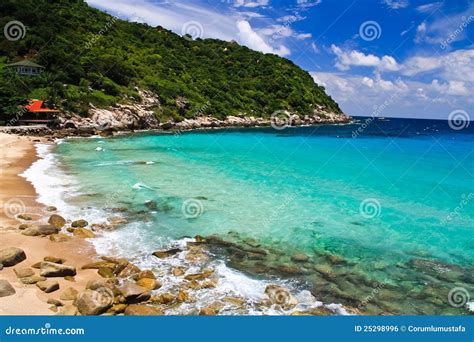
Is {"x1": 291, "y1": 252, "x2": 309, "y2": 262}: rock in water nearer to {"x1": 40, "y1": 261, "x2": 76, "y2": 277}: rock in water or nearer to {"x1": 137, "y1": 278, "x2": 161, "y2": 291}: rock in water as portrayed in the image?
{"x1": 137, "y1": 278, "x2": 161, "y2": 291}: rock in water

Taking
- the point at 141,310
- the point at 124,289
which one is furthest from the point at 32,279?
the point at 141,310

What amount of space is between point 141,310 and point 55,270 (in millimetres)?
3354

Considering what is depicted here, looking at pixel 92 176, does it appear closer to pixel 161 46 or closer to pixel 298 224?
pixel 298 224

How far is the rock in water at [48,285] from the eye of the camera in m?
9.80

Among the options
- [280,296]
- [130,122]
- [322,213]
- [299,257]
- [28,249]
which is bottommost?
[28,249]

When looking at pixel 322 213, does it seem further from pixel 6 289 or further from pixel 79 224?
pixel 6 289

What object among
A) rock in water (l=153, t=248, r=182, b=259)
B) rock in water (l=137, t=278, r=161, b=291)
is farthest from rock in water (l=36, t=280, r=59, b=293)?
rock in water (l=153, t=248, r=182, b=259)

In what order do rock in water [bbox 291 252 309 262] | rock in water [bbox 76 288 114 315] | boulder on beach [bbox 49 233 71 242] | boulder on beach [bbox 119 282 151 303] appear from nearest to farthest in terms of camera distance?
rock in water [bbox 76 288 114 315] < boulder on beach [bbox 119 282 151 303] < boulder on beach [bbox 49 233 71 242] < rock in water [bbox 291 252 309 262]

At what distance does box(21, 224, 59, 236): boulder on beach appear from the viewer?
13.9 m

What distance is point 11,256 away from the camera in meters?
11.2

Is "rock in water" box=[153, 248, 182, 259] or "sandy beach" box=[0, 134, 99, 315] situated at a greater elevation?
"rock in water" box=[153, 248, 182, 259]

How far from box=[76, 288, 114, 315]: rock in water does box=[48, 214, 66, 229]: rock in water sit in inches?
262

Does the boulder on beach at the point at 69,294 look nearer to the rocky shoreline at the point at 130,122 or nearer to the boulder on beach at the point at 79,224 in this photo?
the boulder on beach at the point at 79,224

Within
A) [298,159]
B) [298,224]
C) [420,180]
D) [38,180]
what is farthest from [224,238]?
[298,159]
